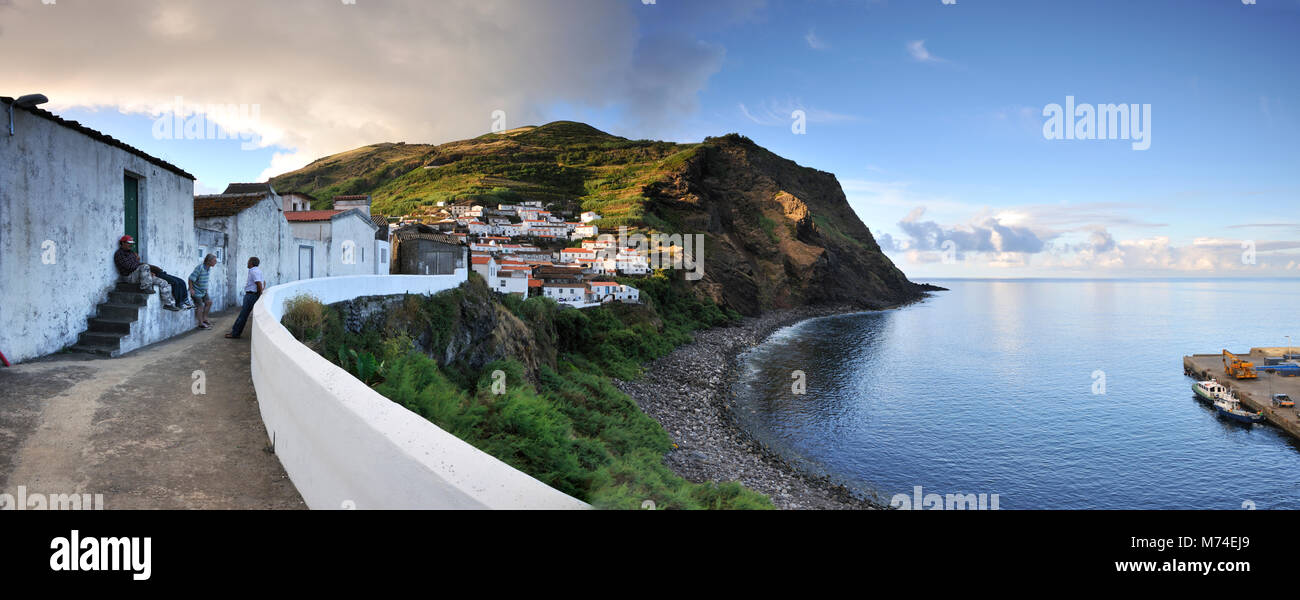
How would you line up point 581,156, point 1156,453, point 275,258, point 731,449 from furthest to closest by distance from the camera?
point 581,156, point 1156,453, point 731,449, point 275,258

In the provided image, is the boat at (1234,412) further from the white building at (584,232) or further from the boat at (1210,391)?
the white building at (584,232)

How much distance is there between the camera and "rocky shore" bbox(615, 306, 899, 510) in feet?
58.8

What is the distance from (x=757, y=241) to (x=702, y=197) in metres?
10.8

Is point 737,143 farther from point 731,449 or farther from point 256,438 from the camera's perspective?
point 256,438

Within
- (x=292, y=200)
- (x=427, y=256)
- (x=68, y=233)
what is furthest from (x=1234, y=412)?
(x=292, y=200)

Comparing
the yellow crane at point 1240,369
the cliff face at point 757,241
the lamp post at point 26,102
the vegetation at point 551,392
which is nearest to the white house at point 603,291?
the vegetation at point 551,392

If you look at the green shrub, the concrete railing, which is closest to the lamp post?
the green shrub

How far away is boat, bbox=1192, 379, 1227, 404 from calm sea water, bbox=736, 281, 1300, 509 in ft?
2.27

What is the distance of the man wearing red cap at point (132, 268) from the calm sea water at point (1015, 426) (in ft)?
64.5

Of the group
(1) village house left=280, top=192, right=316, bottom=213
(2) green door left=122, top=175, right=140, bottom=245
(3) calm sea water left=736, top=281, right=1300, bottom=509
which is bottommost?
(3) calm sea water left=736, top=281, right=1300, bottom=509

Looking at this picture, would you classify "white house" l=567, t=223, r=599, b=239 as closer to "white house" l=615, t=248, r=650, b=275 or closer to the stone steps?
"white house" l=615, t=248, r=650, b=275
